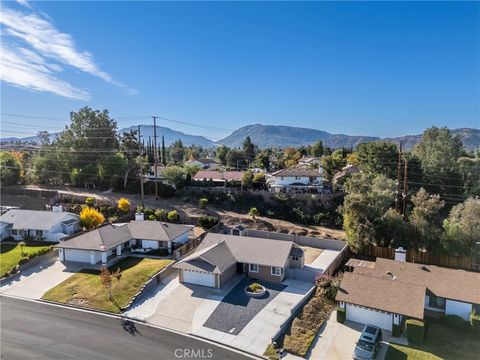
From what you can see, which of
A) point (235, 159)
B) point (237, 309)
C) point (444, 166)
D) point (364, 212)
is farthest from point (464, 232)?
point (235, 159)

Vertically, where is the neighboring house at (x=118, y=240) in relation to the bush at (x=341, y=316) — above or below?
above

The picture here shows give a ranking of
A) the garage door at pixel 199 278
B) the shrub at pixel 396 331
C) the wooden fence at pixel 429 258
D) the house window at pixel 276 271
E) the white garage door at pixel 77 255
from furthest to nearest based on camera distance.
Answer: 1. the white garage door at pixel 77 255
2. the wooden fence at pixel 429 258
3. the house window at pixel 276 271
4. the garage door at pixel 199 278
5. the shrub at pixel 396 331

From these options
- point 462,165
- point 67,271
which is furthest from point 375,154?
point 67,271

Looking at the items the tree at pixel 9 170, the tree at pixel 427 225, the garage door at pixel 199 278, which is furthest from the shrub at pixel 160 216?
the tree at pixel 9 170

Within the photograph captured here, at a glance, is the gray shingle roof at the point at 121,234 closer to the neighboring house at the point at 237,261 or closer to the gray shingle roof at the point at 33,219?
the neighboring house at the point at 237,261

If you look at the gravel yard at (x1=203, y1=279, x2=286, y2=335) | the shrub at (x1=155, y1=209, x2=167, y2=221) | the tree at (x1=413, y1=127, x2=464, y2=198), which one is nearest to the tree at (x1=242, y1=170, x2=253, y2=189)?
the shrub at (x1=155, y1=209, x2=167, y2=221)

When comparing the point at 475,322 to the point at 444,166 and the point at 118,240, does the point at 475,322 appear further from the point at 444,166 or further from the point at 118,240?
the point at 444,166

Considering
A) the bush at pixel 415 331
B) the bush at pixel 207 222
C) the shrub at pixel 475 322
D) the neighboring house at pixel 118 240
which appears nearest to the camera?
the bush at pixel 415 331
